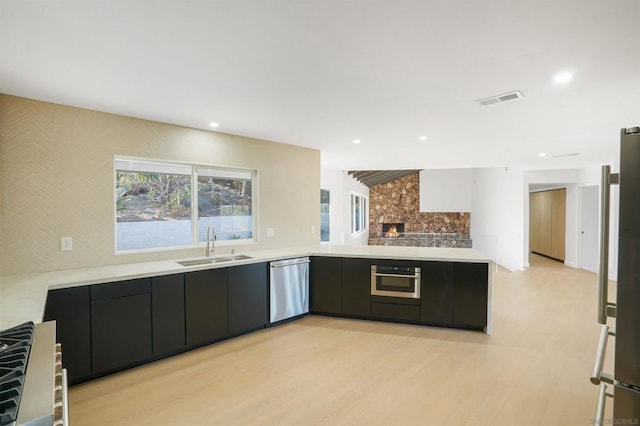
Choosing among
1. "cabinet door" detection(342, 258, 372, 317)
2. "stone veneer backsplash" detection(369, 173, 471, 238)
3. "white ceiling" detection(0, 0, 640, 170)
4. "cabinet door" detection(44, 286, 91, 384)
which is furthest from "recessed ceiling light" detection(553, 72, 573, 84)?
"stone veneer backsplash" detection(369, 173, 471, 238)

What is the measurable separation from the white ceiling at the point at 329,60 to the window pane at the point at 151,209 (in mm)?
655

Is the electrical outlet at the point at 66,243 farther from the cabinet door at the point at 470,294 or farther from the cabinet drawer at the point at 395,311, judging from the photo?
the cabinet door at the point at 470,294

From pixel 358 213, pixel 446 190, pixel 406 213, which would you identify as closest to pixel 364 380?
pixel 358 213

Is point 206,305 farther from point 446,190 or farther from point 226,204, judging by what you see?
point 446,190

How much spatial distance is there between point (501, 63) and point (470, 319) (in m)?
2.75

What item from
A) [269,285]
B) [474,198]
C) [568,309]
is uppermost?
[474,198]

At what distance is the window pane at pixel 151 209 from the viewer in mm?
3331

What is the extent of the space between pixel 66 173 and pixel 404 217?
39.9 ft

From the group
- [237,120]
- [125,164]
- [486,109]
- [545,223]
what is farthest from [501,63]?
[545,223]

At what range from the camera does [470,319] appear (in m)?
3.74

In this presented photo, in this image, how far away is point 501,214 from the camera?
8.83m

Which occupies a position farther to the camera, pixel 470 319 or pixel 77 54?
pixel 470 319

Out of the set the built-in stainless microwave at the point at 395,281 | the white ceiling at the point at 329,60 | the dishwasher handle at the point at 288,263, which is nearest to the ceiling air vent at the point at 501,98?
the white ceiling at the point at 329,60

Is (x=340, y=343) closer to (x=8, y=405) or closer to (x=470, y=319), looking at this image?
(x=470, y=319)
